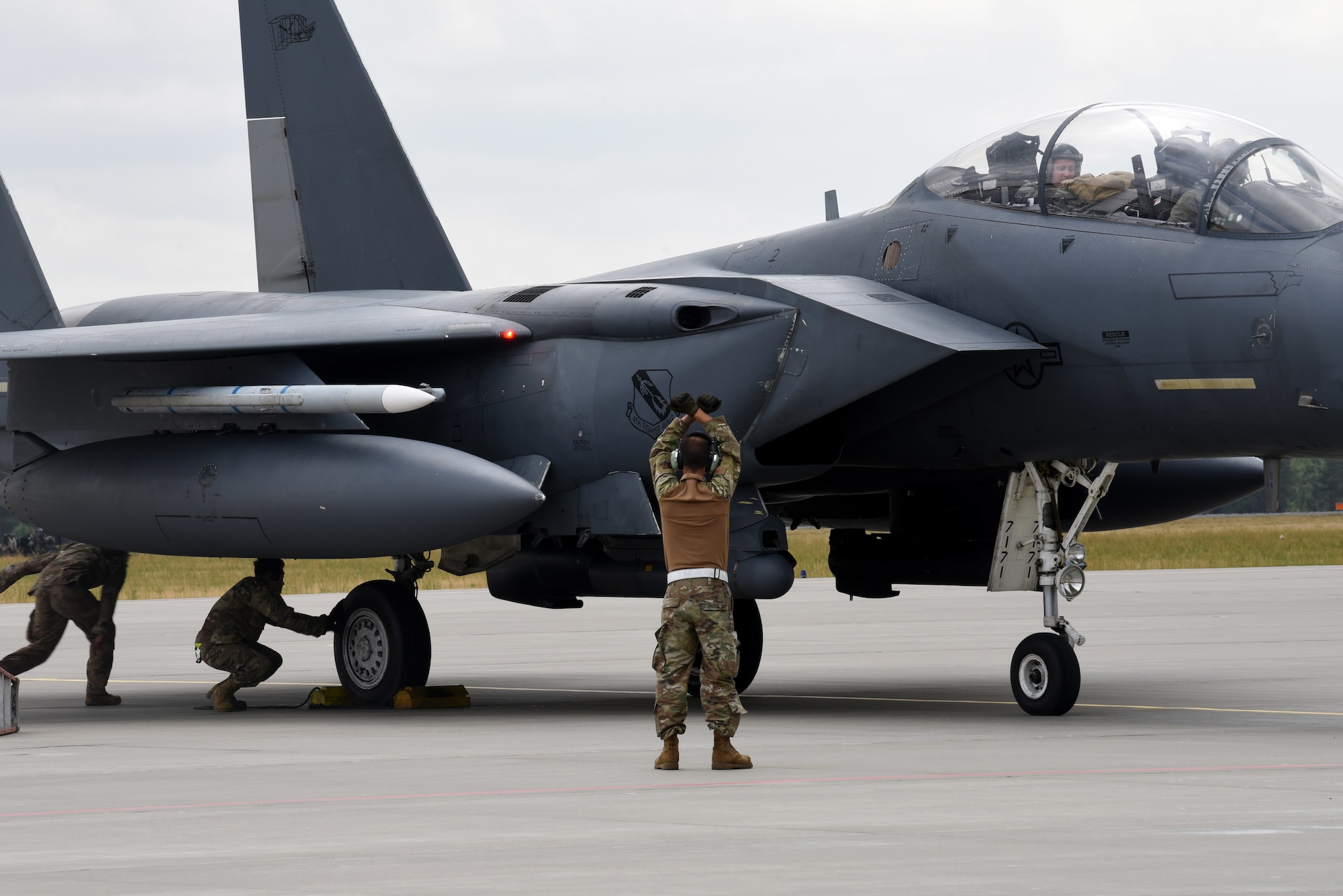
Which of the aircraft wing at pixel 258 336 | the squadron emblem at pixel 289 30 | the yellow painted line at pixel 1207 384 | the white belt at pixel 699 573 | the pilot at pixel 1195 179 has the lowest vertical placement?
the white belt at pixel 699 573

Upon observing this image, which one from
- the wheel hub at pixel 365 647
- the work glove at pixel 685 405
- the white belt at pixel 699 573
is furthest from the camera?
the wheel hub at pixel 365 647

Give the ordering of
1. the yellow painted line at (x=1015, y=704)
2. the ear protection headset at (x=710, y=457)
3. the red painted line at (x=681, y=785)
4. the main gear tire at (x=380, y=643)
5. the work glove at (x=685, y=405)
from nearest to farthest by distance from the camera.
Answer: the red painted line at (x=681, y=785)
the ear protection headset at (x=710, y=457)
the work glove at (x=685, y=405)
the yellow painted line at (x=1015, y=704)
the main gear tire at (x=380, y=643)

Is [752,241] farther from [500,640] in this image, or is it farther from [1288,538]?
[1288,538]

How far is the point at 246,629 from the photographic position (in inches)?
563

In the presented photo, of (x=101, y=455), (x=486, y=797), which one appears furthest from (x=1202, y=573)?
(x=486, y=797)

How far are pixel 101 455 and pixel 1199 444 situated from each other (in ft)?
25.7

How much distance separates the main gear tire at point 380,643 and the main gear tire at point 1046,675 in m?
4.50

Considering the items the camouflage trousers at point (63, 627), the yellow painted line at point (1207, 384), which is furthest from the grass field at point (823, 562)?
the yellow painted line at point (1207, 384)

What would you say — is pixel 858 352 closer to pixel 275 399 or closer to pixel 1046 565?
pixel 1046 565

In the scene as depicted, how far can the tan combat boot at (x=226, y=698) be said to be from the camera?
1400 centimetres

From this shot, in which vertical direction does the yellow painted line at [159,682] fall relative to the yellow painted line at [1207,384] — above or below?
below

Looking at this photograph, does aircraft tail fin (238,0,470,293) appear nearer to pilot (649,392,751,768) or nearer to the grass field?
pilot (649,392,751,768)

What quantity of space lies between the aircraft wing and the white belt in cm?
403

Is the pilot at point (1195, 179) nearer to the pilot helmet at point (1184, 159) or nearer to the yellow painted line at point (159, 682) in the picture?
the pilot helmet at point (1184, 159)
